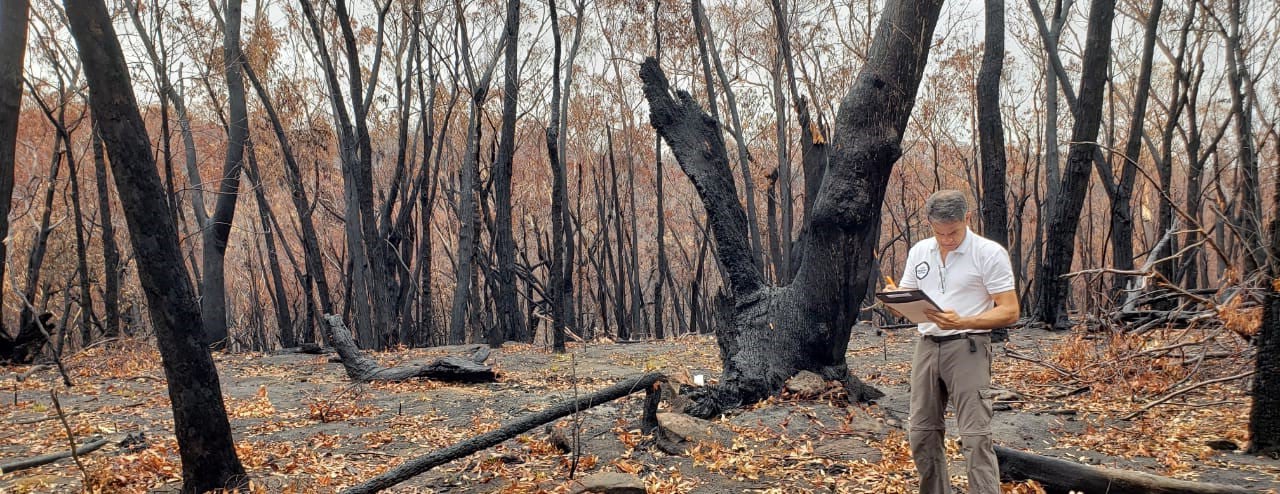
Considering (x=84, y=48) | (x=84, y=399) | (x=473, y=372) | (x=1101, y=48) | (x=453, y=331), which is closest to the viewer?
(x=84, y=48)

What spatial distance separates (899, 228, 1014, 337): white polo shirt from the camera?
3123mm

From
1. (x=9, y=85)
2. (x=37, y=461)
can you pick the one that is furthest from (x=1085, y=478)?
(x=9, y=85)

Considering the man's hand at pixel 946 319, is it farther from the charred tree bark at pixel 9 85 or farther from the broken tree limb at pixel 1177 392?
the charred tree bark at pixel 9 85

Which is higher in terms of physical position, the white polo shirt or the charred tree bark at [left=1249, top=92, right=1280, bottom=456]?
the white polo shirt

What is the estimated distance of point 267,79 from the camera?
15.3 m

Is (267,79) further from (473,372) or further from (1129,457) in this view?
(1129,457)

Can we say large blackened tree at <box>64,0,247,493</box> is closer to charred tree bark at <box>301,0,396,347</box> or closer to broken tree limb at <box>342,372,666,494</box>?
broken tree limb at <box>342,372,666,494</box>

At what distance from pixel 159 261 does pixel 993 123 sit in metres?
9.86

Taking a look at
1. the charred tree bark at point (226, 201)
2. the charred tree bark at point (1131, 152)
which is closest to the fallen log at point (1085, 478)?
the charred tree bark at point (1131, 152)

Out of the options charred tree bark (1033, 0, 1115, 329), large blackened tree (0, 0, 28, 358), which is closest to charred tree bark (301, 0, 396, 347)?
large blackened tree (0, 0, 28, 358)

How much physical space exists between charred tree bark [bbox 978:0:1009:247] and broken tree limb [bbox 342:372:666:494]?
663cm

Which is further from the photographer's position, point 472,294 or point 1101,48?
point 472,294

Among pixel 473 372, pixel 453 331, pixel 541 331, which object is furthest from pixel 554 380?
pixel 541 331

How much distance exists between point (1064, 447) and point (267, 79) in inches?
622
